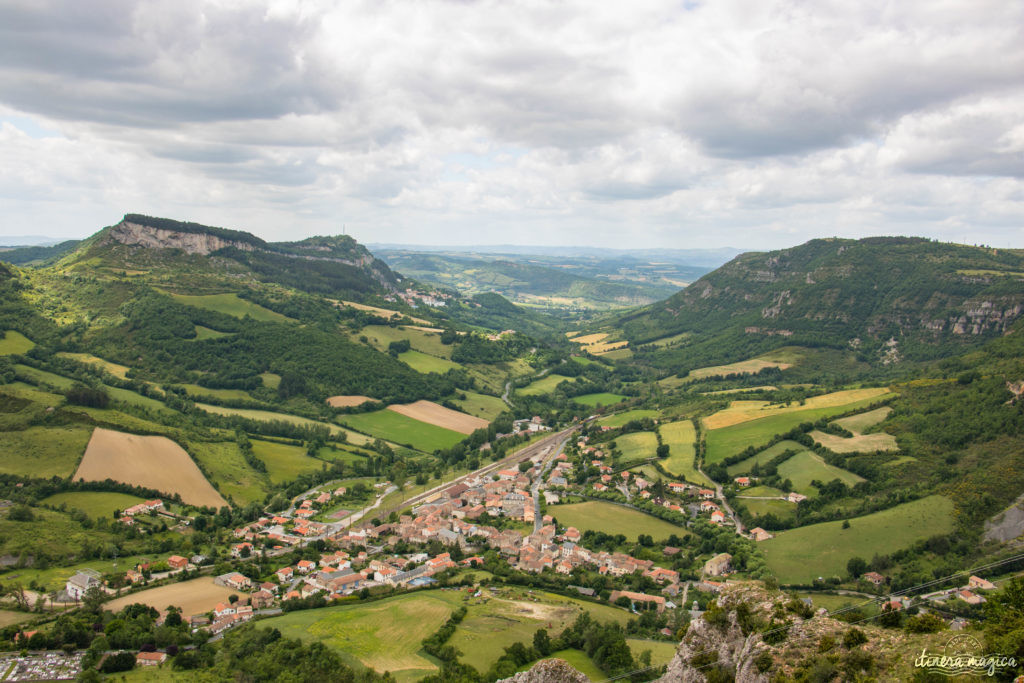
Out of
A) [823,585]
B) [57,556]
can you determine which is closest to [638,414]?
[823,585]

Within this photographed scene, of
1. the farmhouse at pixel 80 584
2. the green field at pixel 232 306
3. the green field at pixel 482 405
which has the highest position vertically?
the green field at pixel 232 306

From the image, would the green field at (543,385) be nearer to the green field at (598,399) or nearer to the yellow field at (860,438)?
the green field at (598,399)

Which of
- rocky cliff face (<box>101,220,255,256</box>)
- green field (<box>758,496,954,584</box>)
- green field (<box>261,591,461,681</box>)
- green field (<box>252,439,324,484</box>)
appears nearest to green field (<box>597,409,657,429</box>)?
green field (<box>758,496,954,584</box>)

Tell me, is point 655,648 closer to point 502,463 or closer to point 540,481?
point 540,481

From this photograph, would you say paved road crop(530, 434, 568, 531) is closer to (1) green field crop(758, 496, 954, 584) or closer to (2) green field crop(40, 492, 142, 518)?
(1) green field crop(758, 496, 954, 584)

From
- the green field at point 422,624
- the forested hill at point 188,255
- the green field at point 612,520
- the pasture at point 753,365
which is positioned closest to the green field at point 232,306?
the forested hill at point 188,255

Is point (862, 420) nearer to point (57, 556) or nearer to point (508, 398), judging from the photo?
point (508, 398)
